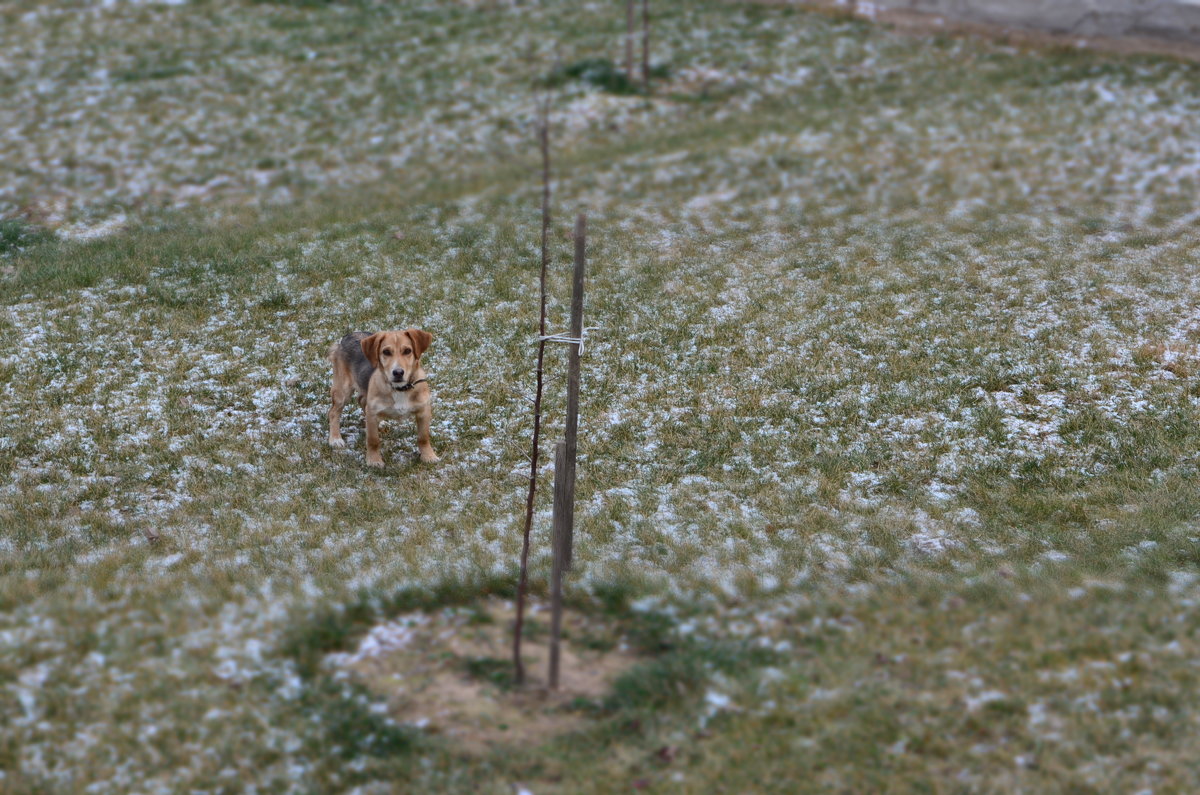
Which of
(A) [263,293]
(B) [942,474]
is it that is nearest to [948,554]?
(B) [942,474]

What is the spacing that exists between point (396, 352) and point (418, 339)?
271 millimetres

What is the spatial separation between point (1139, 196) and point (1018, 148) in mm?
2156

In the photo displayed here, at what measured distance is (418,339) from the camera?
9.55m

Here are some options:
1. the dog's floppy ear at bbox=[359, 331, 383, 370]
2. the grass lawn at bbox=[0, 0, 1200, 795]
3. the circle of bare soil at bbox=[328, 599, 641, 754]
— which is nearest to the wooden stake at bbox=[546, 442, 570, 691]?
the circle of bare soil at bbox=[328, 599, 641, 754]

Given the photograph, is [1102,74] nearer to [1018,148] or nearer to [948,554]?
[1018,148]

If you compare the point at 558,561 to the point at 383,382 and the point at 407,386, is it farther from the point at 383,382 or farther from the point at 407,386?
the point at 383,382

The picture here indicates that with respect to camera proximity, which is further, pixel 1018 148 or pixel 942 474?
pixel 1018 148

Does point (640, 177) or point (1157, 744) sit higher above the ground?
point (640, 177)

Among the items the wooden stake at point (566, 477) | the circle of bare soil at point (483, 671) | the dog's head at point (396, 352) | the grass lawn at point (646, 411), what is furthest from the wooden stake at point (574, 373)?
the dog's head at point (396, 352)

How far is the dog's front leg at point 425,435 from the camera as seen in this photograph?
9750 mm

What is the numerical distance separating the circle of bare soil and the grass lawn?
105 millimetres

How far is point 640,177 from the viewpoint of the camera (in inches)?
671

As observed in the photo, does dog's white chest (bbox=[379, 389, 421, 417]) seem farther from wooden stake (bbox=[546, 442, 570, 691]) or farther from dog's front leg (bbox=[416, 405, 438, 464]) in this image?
wooden stake (bbox=[546, 442, 570, 691])

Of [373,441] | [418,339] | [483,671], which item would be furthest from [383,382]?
[483,671]
